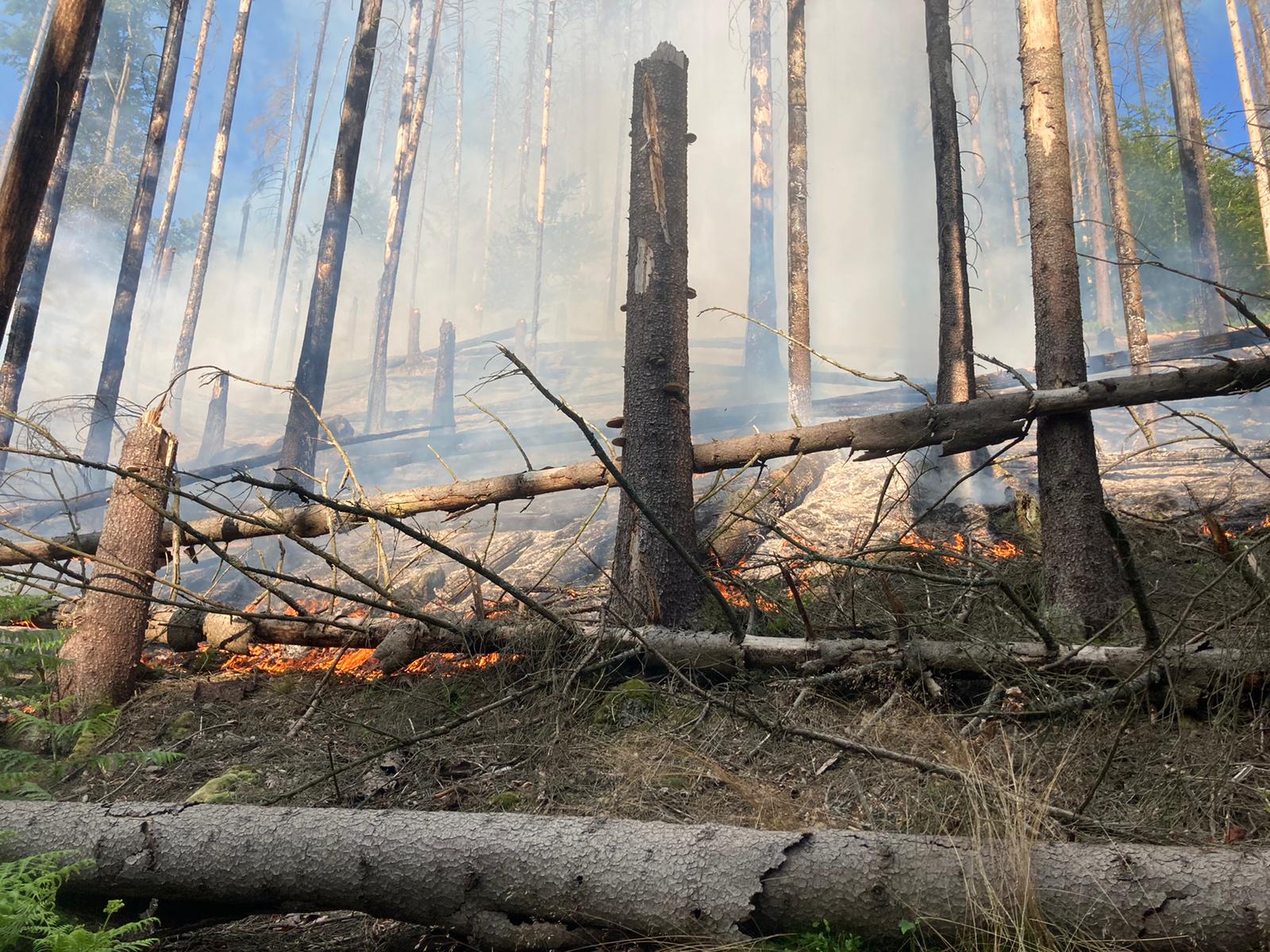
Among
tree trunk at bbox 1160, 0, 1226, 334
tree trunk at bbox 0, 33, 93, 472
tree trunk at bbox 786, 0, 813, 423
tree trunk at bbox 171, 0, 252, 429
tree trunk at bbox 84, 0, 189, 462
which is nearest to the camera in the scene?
tree trunk at bbox 0, 33, 93, 472

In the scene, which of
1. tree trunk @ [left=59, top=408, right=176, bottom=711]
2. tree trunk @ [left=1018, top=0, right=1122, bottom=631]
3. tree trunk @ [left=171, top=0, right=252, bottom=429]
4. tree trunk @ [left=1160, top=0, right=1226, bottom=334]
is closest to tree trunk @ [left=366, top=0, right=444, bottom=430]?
tree trunk @ [left=171, top=0, right=252, bottom=429]

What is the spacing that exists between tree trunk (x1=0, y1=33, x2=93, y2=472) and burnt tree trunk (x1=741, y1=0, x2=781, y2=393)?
17.4 meters

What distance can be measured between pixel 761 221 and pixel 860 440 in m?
22.5

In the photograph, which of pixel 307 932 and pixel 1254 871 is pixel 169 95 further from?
pixel 1254 871

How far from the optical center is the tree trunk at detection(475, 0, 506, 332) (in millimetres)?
43562

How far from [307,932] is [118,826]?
781 mm

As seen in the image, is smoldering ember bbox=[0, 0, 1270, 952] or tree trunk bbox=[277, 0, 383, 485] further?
tree trunk bbox=[277, 0, 383, 485]

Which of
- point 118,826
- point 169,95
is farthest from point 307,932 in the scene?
point 169,95

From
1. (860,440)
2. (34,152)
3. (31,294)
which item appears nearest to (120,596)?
(34,152)

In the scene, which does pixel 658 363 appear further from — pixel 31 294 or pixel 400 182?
pixel 400 182

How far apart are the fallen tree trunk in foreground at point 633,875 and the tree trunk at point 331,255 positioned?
1040 centimetres

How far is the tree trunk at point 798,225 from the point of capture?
11977 mm

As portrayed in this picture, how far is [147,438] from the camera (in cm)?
535

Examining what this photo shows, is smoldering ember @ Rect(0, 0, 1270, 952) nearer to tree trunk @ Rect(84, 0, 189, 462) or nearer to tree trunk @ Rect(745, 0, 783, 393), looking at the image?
tree trunk @ Rect(84, 0, 189, 462)
